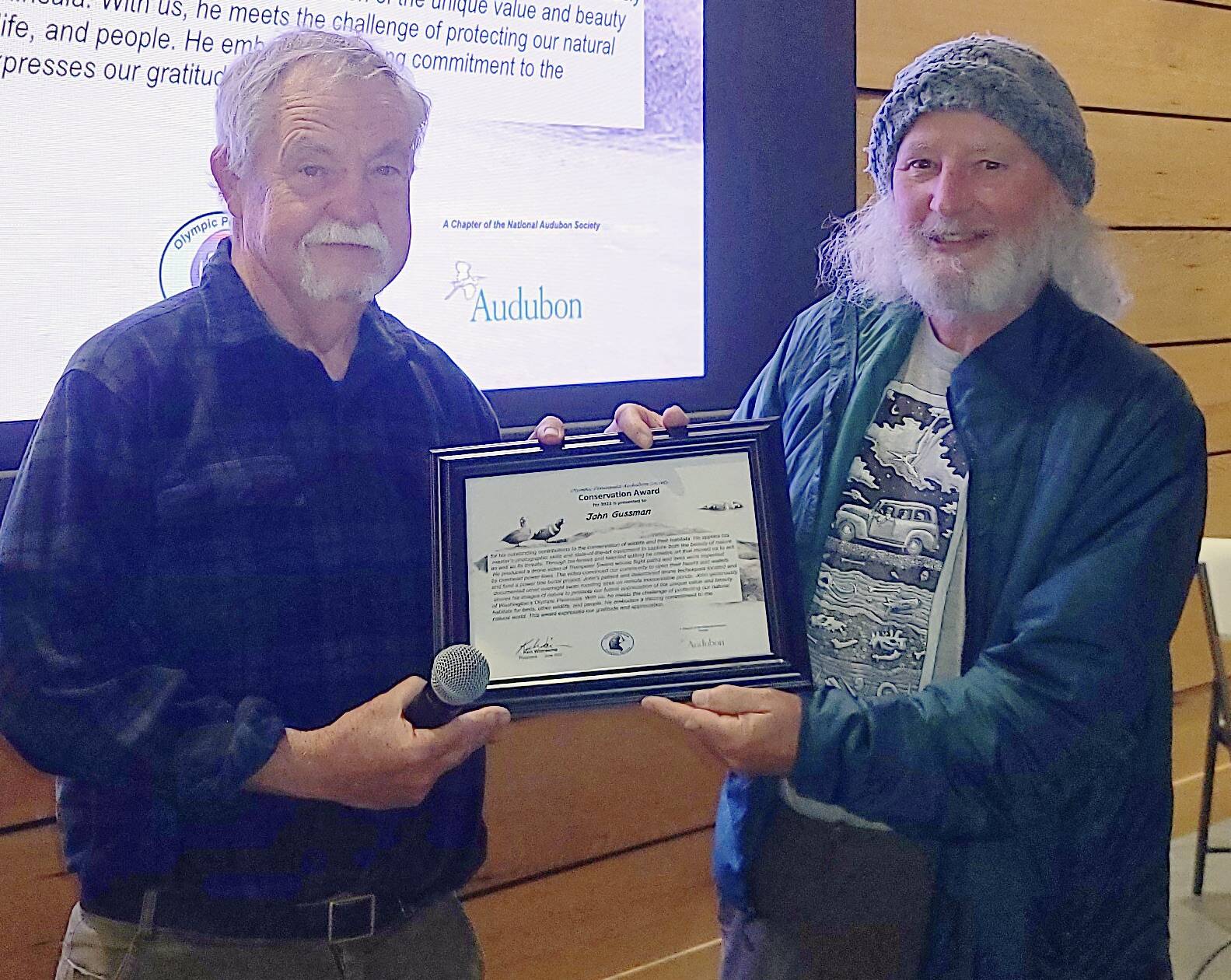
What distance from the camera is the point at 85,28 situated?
1.62 meters

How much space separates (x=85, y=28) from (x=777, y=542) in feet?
3.75

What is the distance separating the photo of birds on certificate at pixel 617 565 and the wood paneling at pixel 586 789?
0.99 meters

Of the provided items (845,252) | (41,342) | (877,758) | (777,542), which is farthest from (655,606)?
(41,342)

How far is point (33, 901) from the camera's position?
183cm

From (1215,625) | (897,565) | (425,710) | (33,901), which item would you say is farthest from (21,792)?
(1215,625)

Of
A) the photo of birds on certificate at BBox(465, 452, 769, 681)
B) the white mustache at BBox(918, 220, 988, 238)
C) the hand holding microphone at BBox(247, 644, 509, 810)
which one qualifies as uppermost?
the white mustache at BBox(918, 220, 988, 238)

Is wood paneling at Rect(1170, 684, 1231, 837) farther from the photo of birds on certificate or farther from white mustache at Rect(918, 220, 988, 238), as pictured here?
the photo of birds on certificate

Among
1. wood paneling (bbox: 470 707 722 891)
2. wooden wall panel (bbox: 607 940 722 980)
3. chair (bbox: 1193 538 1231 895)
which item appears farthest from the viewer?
chair (bbox: 1193 538 1231 895)

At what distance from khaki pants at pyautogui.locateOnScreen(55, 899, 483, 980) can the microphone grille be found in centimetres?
31

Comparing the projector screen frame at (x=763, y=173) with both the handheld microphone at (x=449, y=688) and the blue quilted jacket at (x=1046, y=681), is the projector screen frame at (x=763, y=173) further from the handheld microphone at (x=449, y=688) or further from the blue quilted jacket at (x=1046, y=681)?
the handheld microphone at (x=449, y=688)

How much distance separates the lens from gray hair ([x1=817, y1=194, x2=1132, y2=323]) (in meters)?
1.45

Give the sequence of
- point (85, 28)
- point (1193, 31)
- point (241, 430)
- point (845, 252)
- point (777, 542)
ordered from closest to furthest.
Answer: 1. point (241, 430)
2. point (777, 542)
3. point (85, 28)
4. point (845, 252)
5. point (1193, 31)

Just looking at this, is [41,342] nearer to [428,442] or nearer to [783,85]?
[428,442]
